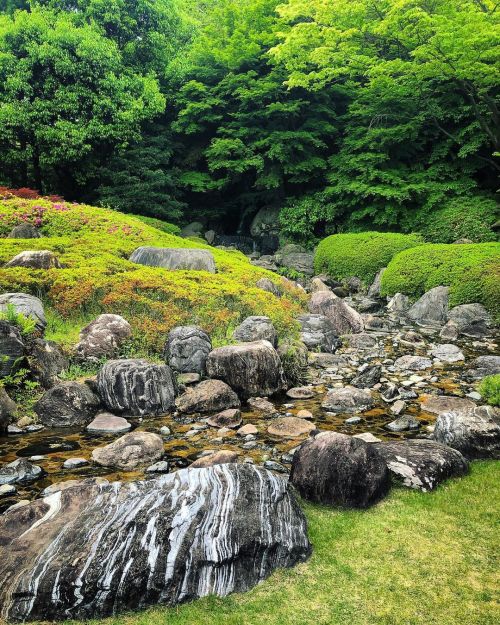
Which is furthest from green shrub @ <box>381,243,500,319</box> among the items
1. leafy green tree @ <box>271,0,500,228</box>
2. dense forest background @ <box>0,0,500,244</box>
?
leafy green tree @ <box>271,0,500,228</box>

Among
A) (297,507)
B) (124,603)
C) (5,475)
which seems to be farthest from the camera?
(5,475)

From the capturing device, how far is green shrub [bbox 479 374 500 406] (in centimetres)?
614

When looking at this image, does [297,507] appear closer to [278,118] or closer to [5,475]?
[5,475]

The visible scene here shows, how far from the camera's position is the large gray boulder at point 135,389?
668 centimetres

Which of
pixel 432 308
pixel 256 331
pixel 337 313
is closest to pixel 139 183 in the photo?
pixel 337 313

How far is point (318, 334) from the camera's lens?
10539 mm

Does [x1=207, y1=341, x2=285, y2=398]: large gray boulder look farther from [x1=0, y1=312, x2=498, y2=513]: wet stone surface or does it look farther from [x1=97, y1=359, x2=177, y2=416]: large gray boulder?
[x1=97, y1=359, x2=177, y2=416]: large gray boulder

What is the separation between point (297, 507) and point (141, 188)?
20726mm

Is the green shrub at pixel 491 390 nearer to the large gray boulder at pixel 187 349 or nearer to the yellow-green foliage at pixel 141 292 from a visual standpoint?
the yellow-green foliage at pixel 141 292

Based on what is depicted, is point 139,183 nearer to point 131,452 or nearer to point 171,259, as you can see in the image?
point 171,259

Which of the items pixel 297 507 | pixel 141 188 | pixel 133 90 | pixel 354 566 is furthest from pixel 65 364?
pixel 133 90

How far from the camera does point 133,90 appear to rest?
2198cm

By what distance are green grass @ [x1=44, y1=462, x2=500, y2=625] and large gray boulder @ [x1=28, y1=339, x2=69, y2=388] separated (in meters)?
4.81

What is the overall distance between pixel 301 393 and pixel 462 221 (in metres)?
14.1
